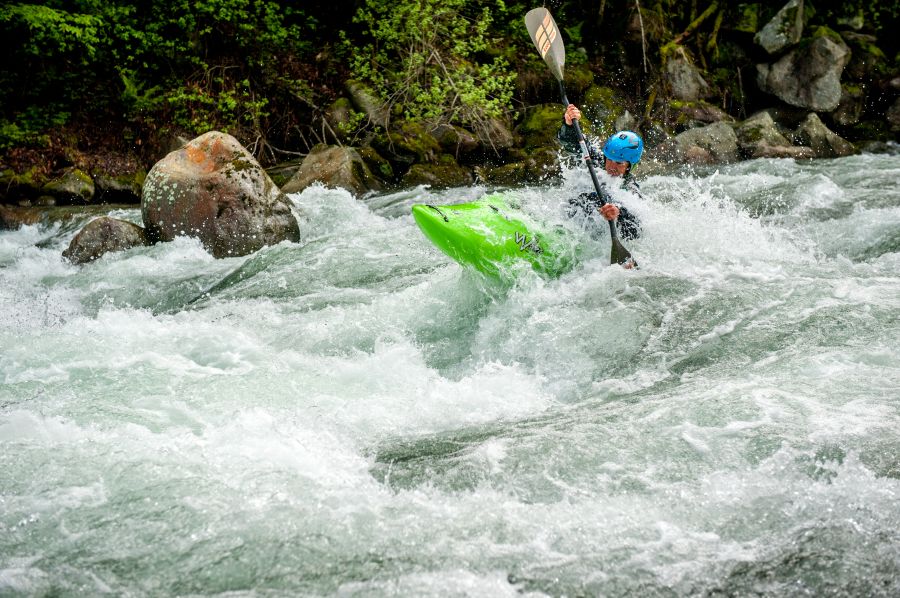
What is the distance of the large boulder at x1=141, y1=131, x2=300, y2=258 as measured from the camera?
6676mm

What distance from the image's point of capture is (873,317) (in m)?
4.00

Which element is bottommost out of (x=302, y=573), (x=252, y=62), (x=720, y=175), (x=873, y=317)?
(x=720, y=175)

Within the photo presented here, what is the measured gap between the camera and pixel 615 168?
536 cm

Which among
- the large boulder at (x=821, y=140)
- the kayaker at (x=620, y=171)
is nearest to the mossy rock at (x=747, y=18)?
the large boulder at (x=821, y=140)

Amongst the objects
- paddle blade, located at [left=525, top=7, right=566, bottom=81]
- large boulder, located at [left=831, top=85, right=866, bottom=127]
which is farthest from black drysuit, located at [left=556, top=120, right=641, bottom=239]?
large boulder, located at [left=831, top=85, right=866, bottom=127]

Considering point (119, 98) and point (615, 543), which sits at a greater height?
point (119, 98)

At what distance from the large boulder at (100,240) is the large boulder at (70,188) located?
2868 mm

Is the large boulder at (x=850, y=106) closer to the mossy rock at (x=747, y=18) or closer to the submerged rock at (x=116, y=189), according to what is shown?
the mossy rock at (x=747, y=18)

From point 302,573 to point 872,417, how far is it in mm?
2290

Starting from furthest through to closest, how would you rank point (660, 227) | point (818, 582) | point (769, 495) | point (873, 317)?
point (660, 227), point (873, 317), point (769, 495), point (818, 582)

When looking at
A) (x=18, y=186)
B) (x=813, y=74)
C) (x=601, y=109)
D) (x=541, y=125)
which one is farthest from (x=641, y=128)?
(x=18, y=186)

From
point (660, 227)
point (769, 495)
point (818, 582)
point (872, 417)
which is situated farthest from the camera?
point (660, 227)

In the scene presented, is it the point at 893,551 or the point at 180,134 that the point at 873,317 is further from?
the point at 180,134

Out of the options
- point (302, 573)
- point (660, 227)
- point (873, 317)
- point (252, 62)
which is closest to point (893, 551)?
point (302, 573)
